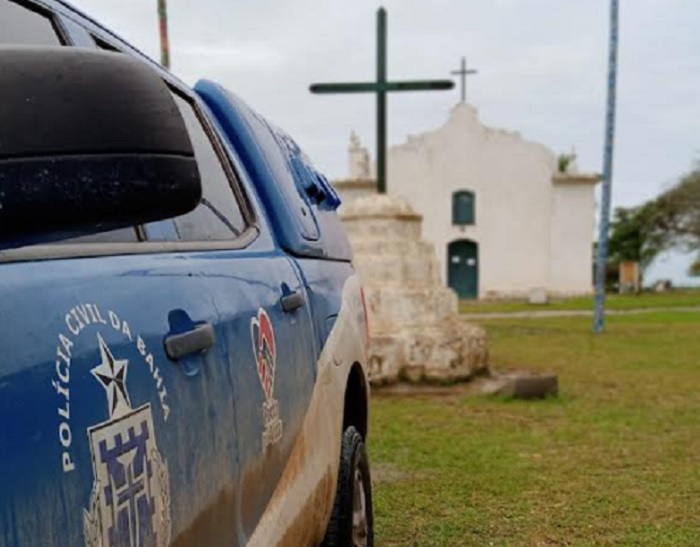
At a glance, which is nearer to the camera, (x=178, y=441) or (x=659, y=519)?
(x=178, y=441)

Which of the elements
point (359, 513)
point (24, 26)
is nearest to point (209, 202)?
point (24, 26)

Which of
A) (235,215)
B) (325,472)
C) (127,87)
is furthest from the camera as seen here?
(325,472)

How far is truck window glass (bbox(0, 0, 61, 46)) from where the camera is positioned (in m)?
1.87

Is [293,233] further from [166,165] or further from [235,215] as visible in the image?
[166,165]

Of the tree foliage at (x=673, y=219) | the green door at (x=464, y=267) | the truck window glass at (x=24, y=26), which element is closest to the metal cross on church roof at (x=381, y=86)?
the truck window glass at (x=24, y=26)

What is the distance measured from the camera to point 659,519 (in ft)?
16.6

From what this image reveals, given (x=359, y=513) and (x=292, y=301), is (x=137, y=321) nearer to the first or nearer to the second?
(x=292, y=301)

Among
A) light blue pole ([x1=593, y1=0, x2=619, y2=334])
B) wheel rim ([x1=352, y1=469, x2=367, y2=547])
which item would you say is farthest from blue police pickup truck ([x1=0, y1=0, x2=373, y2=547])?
light blue pole ([x1=593, y1=0, x2=619, y2=334])

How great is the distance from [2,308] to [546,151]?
37983mm

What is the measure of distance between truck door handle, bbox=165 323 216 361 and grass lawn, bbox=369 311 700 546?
121 inches

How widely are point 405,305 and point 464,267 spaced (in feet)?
93.4

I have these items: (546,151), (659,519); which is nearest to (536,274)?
(546,151)

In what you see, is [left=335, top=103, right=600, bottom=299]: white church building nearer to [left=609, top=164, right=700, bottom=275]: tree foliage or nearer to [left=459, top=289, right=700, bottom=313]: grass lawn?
[left=459, top=289, right=700, bottom=313]: grass lawn

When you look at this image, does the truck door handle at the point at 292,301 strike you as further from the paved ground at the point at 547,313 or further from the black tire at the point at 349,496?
the paved ground at the point at 547,313
